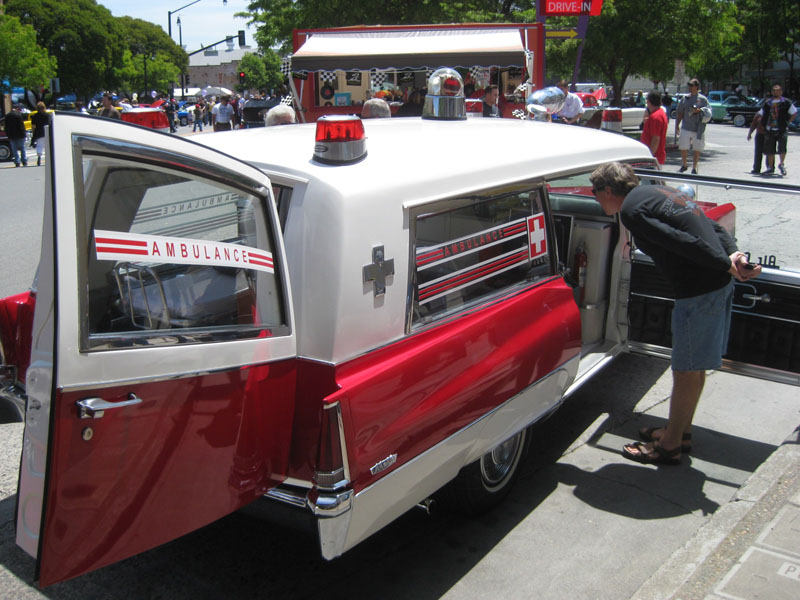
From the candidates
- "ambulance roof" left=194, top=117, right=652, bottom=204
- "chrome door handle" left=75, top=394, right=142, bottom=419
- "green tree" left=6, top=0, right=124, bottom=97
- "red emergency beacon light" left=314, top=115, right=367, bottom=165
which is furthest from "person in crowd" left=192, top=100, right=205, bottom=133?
"chrome door handle" left=75, top=394, right=142, bottom=419

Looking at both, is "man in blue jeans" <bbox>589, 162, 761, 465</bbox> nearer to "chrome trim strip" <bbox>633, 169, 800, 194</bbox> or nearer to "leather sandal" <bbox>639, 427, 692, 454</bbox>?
"leather sandal" <bbox>639, 427, 692, 454</bbox>

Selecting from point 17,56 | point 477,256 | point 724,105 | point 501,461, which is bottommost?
point 501,461

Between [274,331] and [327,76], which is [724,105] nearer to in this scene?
[327,76]

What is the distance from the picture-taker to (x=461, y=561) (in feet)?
11.1

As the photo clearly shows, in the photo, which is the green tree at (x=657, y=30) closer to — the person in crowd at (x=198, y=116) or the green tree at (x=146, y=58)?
the person in crowd at (x=198, y=116)

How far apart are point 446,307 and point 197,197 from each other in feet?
3.66

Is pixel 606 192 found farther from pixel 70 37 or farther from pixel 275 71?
pixel 275 71

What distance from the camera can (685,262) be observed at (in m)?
3.85

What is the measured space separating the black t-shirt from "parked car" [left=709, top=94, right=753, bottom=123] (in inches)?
1455

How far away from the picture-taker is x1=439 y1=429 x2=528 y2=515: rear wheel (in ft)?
11.6

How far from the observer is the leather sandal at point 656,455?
166 inches

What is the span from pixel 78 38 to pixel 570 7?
52120 millimetres

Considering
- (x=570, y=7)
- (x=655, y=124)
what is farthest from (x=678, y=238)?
(x=570, y=7)

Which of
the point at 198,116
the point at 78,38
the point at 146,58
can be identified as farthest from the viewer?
the point at 146,58
